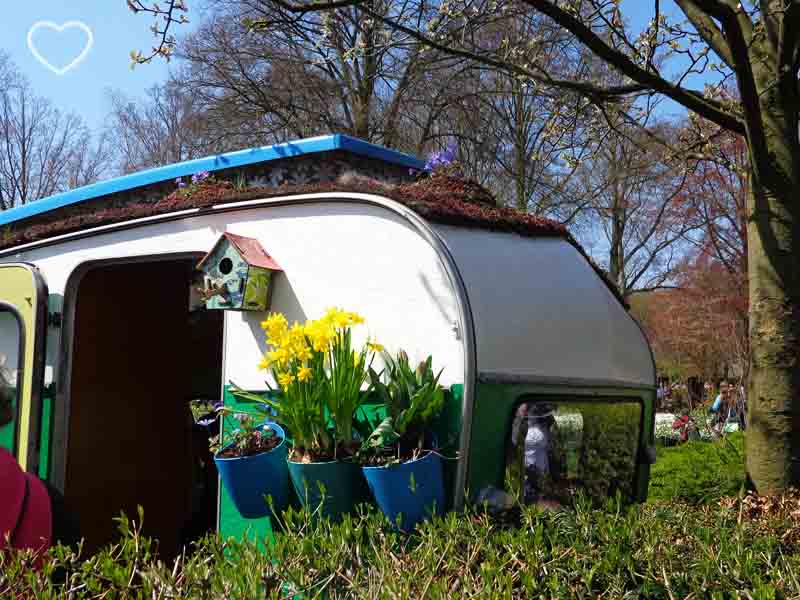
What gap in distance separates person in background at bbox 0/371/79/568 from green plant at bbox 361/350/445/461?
1511 millimetres

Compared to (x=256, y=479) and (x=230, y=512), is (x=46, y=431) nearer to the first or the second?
(x=230, y=512)

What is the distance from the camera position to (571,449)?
4180 millimetres

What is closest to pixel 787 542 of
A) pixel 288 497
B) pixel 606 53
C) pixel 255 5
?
pixel 288 497

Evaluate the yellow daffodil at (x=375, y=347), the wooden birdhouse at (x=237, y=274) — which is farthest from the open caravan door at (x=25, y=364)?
the yellow daffodil at (x=375, y=347)

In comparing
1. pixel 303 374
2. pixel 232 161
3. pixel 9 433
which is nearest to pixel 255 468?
pixel 303 374

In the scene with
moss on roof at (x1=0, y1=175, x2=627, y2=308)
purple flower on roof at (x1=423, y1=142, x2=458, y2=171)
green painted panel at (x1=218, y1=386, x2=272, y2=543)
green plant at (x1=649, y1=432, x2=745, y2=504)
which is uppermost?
purple flower on roof at (x1=423, y1=142, x2=458, y2=171)

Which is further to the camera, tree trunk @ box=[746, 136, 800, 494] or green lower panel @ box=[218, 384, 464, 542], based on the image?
tree trunk @ box=[746, 136, 800, 494]

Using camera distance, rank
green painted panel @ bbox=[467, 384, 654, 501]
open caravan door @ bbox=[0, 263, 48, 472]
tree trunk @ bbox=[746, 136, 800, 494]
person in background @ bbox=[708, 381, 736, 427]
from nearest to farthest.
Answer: green painted panel @ bbox=[467, 384, 654, 501], open caravan door @ bbox=[0, 263, 48, 472], tree trunk @ bbox=[746, 136, 800, 494], person in background @ bbox=[708, 381, 736, 427]

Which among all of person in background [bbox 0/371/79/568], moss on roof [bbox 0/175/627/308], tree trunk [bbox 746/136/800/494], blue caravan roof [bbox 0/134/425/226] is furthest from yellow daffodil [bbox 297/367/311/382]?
tree trunk [bbox 746/136/800/494]

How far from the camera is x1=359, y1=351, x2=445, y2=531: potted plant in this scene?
3.22 metres

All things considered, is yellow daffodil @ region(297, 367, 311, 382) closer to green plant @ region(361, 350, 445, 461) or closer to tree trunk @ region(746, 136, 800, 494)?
green plant @ region(361, 350, 445, 461)

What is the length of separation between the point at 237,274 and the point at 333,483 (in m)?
1.18

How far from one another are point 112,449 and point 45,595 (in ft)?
12.8

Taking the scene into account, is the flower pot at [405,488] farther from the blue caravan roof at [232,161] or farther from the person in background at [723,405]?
the person in background at [723,405]
